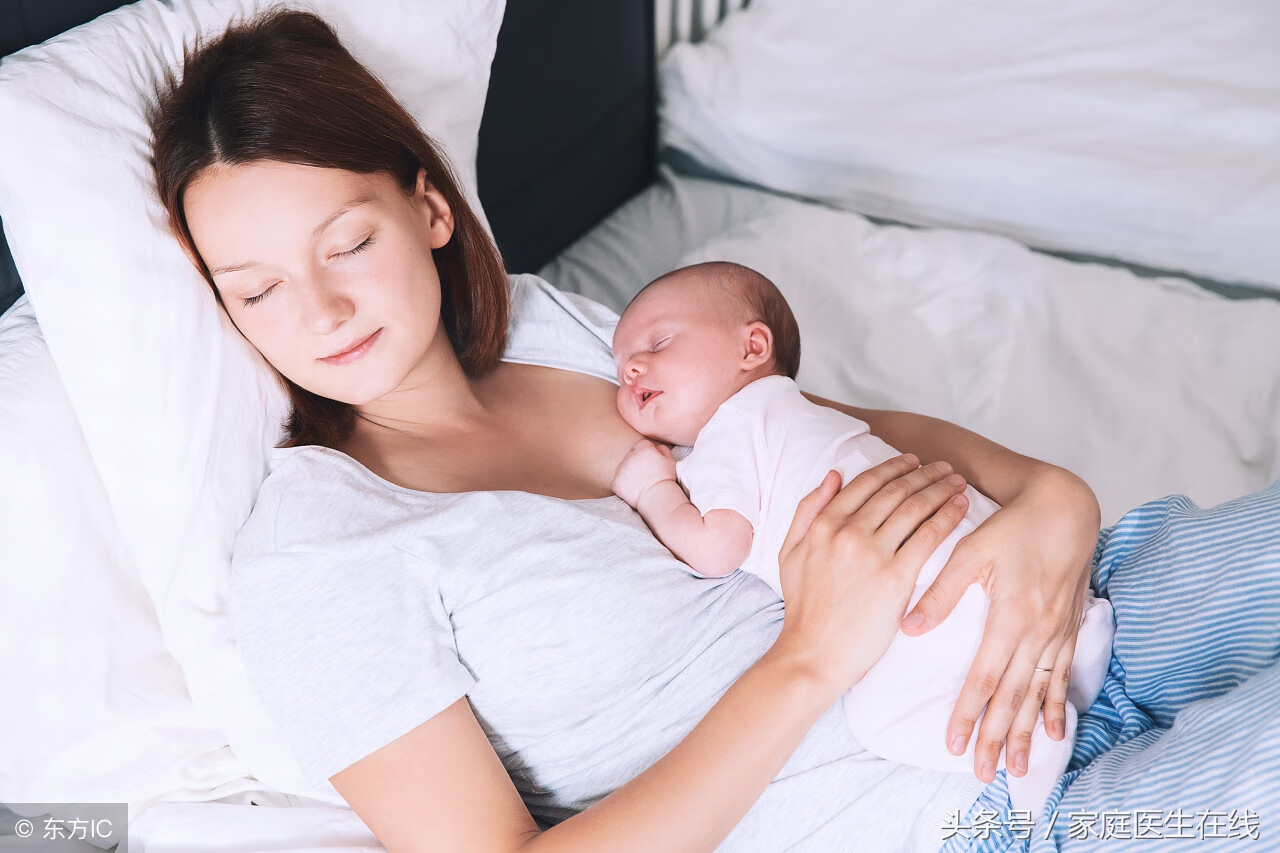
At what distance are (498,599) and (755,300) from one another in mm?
530

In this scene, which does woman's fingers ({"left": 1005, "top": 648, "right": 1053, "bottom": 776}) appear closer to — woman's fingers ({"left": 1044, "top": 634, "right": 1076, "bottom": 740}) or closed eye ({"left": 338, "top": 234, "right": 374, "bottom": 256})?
woman's fingers ({"left": 1044, "top": 634, "right": 1076, "bottom": 740})

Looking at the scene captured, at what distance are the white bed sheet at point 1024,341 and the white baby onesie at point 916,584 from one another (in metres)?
0.47

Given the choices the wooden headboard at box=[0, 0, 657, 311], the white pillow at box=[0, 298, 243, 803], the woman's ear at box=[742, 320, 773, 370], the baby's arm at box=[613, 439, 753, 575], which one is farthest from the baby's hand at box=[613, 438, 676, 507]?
the wooden headboard at box=[0, 0, 657, 311]

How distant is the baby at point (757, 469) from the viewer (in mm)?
1030

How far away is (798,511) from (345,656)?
0.47 meters

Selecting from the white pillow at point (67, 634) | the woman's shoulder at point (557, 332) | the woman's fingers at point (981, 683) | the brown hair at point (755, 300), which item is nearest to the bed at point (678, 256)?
the white pillow at point (67, 634)

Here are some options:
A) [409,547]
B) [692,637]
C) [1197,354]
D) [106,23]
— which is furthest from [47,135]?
[1197,354]

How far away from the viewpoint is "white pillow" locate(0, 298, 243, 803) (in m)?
0.99

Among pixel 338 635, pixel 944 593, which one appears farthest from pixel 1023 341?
pixel 338 635

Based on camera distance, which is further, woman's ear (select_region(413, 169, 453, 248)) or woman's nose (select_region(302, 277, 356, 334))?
woman's ear (select_region(413, 169, 453, 248))

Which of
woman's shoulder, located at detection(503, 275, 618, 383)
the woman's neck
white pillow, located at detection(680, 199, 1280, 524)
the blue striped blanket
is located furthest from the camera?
white pillow, located at detection(680, 199, 1280, 524)

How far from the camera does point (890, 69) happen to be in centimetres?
227

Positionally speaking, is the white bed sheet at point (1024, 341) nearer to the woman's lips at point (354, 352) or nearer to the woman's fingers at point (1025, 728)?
the woman's fingers at point (1025, 728)

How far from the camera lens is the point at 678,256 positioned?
79.8 inches
